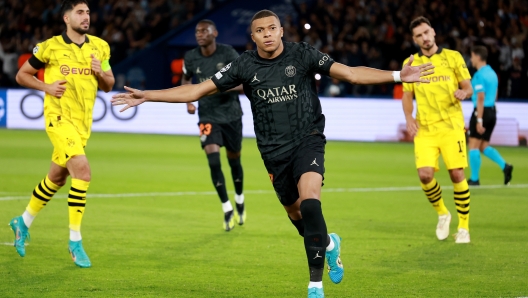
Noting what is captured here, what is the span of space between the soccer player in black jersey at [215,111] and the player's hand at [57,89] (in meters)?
2.77

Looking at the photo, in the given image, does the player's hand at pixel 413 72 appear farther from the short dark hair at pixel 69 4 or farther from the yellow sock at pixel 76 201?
the short dark hair at pixel 69 4

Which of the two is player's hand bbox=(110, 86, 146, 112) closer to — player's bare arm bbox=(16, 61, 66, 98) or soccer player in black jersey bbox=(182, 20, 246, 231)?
player's bare arm bbox=(16, 61, 66, 98)

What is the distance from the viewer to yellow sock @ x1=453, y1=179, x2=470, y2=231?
356 inches

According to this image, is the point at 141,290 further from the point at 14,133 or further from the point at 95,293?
the point at 14,133

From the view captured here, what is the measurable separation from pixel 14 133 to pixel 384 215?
607 inches

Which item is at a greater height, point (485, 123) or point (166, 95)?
point (166, 95)

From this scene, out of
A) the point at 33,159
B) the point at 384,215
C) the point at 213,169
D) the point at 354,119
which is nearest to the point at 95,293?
the point at 213,169

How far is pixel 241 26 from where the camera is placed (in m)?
30.3

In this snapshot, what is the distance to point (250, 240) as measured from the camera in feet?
29.9

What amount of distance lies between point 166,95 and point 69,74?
1937 mm

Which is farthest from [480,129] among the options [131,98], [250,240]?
[131,98]

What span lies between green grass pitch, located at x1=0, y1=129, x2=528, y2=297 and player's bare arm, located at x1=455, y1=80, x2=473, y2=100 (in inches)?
62.2

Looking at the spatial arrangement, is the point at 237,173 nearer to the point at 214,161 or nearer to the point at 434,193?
the point at 214,161

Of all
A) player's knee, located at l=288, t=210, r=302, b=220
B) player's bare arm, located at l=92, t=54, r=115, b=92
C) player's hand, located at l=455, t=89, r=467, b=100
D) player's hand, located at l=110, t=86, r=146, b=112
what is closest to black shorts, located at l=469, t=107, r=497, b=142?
player's hand, located at l=455, t=89, r=467, b=100
